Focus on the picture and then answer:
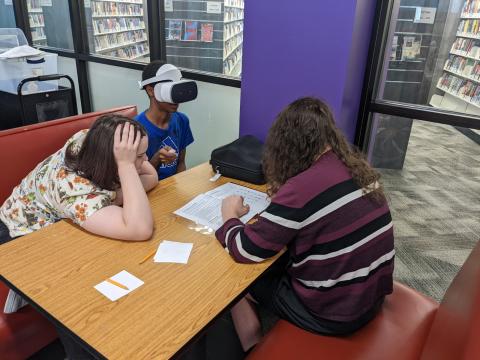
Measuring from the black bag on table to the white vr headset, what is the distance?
31cm

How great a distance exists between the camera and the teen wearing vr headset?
1815mm

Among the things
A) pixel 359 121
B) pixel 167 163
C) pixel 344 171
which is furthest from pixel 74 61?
pixel 344 171

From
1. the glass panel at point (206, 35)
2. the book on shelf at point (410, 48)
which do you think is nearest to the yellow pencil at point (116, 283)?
the book on shelf at point (410, 48)

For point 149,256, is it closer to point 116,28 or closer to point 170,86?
point 170,86

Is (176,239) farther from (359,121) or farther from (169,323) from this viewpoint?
(359,121)

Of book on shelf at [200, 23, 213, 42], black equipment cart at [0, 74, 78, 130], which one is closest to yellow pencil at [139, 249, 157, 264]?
black equipment cart at [0, 74, 78, 130]

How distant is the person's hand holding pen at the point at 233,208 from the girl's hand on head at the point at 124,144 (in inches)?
14.4

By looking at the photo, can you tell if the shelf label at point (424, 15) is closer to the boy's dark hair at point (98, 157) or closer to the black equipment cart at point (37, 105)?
the boy's dark hair at point (98, 157)

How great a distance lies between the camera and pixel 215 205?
4.97 feet

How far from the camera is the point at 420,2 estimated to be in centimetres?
213

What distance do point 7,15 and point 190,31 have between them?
3242mm

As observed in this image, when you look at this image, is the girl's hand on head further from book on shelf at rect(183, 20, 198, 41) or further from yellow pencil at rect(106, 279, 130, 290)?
book on shelf at rect(183, 20, 198, 41)

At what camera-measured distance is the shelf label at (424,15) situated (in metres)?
2.14

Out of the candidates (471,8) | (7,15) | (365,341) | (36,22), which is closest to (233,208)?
(365,341)
